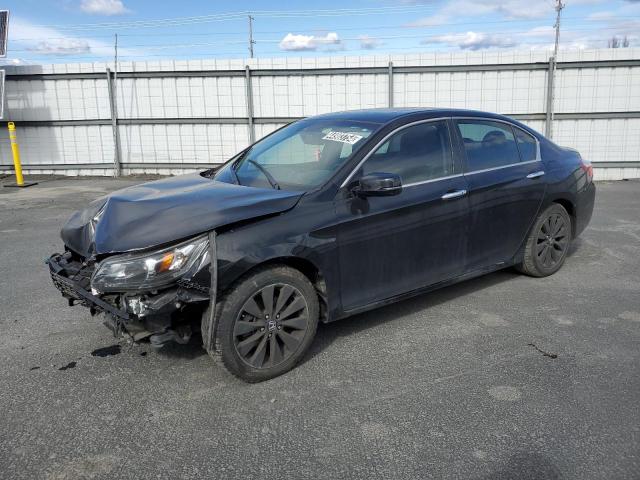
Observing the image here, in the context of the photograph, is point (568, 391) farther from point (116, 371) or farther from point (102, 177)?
→ point (102, 177)

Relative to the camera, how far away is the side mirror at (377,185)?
3.59 metres

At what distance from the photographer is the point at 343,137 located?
13.6ft

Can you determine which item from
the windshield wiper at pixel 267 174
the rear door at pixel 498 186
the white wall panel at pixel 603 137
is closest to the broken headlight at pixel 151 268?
the windshield wiper at pixel 267 174

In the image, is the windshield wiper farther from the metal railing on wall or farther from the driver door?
the metal railing on wall

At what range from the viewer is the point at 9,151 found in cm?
1377

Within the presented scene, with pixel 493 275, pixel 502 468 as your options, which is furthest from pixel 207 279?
pixel 493 275

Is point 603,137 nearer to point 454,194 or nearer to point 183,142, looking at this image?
point 183,142

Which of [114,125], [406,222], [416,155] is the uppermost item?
[114,125]

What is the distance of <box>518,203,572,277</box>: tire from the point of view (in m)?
5.14

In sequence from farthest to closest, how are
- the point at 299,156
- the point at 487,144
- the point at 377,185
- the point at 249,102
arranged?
the point at 249,102
the point at 487,144
the point at 299,156
the point at 377,185

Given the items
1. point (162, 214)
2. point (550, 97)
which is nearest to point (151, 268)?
point (162, 214)

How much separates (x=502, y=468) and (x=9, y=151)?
47.5 feet

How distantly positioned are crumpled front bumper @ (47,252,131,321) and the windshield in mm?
1240

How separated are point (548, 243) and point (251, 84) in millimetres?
9484
